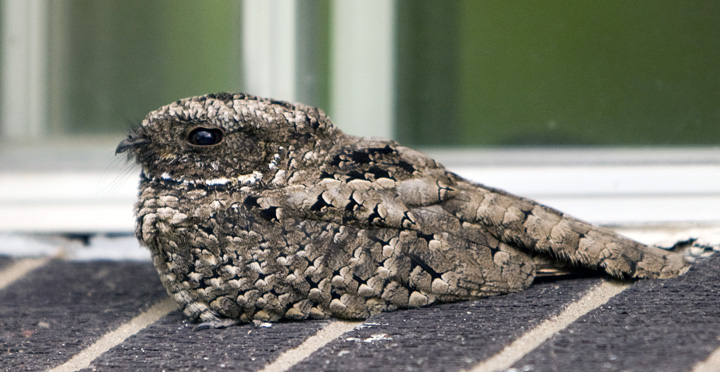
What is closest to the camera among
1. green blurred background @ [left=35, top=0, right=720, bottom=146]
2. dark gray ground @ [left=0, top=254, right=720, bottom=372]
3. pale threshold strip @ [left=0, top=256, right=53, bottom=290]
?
dark gray ground @ [left=0, top=254, right=720, bottom=372]

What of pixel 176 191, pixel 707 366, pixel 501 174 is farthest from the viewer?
pixel 501 174

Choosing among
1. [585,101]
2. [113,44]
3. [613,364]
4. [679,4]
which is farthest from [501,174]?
[113,44]

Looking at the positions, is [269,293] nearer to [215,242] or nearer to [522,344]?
[215,242]

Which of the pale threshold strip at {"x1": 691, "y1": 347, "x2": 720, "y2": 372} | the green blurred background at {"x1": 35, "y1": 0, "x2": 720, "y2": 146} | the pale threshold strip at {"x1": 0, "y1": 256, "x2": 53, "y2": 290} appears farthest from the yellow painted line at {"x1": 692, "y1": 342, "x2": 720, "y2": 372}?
the pale threshold strip at {"x1": 0, "y1": 256, "x2": 53, "y2": 290}

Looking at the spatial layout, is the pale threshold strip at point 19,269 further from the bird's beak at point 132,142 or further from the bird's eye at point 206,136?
the bird's eye at point 206,136

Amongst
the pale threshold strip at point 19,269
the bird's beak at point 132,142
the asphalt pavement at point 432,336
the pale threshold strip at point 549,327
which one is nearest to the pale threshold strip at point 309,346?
the asphalt pavement at point 432,336

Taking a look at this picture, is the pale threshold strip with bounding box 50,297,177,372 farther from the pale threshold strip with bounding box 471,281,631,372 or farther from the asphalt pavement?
the pale threshold strip with bounding box 471,281,631,372
